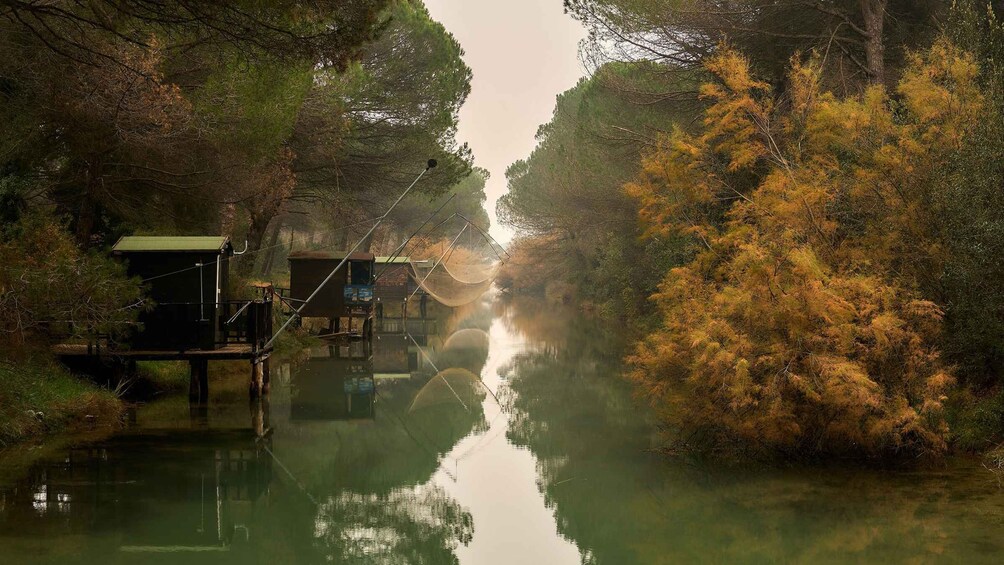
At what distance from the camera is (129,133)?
13344 mm

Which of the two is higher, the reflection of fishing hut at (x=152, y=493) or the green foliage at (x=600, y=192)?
the green foliage at (x=600, y=192)

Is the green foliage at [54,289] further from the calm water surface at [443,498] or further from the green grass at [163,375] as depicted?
the green grass at [163,375]

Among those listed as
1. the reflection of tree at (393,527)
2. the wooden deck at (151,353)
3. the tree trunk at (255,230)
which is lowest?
the reflection of tree at (393,527)

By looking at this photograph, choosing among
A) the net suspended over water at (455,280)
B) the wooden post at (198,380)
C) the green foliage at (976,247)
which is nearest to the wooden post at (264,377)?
the wooden post at (198,380)

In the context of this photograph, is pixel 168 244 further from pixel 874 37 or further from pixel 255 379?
pixel 874 37

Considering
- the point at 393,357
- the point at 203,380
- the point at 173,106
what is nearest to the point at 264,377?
the point at 203,380

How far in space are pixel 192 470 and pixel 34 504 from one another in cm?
195

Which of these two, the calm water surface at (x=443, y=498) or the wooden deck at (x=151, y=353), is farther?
the wooden deck at (x=151, y=353)

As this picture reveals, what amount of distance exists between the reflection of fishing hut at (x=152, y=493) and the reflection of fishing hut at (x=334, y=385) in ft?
9.45

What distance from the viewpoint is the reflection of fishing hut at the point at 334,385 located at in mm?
14969

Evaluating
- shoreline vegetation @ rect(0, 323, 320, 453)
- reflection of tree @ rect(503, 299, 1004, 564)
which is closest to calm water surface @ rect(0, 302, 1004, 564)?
reflection of tree @ rect(503, 299, 1004, 564)

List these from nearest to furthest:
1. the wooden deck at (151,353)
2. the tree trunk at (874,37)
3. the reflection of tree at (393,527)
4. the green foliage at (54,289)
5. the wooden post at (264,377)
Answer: the reflection of tree at (393,527) → the green foliage at (54,289) → the wooden deck at (151,353) → the tree trunk at (874,37) → the wooden post at (264,377)

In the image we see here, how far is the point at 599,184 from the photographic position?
27.6 metres

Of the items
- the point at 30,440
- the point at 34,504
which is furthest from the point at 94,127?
the point at 34,504
